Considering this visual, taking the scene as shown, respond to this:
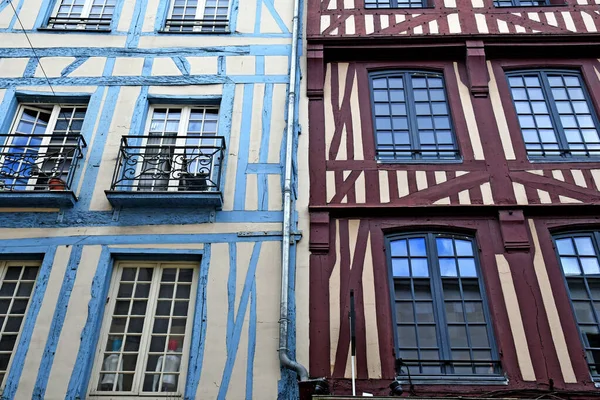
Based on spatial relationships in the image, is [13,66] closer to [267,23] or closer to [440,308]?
[267,23]

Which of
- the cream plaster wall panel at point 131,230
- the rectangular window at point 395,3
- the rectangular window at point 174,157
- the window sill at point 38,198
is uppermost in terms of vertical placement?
the rectangular window at point 395,3

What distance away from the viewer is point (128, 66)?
834cm

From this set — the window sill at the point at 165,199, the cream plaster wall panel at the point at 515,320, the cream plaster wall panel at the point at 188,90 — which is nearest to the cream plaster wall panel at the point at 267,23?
the cream plaster wall panel at the point at 188,90

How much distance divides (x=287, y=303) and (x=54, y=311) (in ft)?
8.29

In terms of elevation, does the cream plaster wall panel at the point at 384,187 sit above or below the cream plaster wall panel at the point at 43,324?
above

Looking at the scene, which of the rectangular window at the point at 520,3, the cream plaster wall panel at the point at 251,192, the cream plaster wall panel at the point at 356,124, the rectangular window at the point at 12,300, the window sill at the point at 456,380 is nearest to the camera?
the window sill at the point at 456,380

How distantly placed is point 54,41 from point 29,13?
2.68ft

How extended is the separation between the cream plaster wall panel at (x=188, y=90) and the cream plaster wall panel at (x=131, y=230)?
214cm

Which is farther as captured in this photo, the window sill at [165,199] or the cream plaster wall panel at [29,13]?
the cream plaster wall panel at [29,13]

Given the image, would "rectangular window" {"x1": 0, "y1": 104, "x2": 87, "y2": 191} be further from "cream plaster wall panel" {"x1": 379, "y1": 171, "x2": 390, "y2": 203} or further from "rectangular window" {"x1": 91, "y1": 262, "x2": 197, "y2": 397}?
"cream plaster wall panel" {"x1": 379, "y1": 171, "x2": 390, "y2": 203}

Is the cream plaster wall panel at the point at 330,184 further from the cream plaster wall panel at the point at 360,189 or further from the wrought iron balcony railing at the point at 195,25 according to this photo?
the wrought iron balcony railing at the point at 195,25

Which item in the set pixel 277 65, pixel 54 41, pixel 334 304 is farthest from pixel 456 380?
pixel 54 41

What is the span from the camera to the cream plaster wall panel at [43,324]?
5871 millimetres

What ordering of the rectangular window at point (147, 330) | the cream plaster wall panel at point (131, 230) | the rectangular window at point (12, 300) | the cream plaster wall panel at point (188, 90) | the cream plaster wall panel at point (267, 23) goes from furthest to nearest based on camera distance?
the cream plaster wall panel at point (267, 23), the cream plaster wall panel at point (188, 90), the cream plaster wall panel at point (131, 230), the rectangular window at point (12, 300), the rectangular window at point (147, 330)
